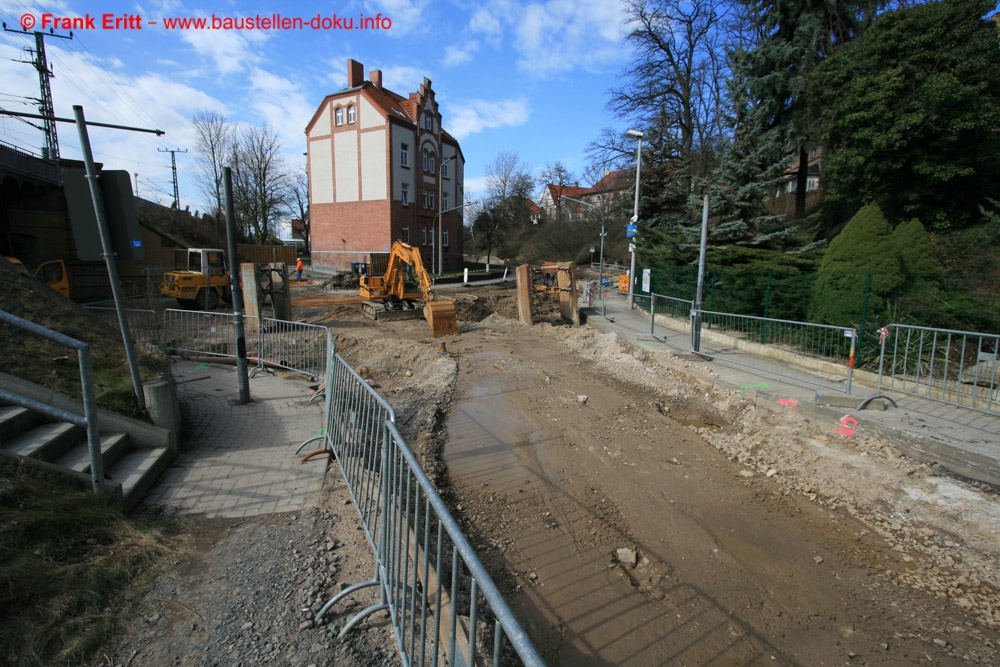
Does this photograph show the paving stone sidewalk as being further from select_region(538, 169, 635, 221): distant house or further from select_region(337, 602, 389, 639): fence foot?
select_region(538, 169, 635, 221): distant house

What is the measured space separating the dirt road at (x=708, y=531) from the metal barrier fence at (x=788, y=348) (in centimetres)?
175

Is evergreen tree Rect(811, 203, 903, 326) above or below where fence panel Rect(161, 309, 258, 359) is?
above

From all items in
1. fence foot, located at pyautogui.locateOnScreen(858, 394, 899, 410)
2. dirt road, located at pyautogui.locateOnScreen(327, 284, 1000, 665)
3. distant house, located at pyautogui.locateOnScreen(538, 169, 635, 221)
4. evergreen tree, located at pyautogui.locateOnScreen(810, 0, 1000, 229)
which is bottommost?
dirt road, located at pyautogui.locateOnScreen(327, 284, 1000, 665)

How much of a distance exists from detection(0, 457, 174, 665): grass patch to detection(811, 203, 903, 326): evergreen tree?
36.9ft

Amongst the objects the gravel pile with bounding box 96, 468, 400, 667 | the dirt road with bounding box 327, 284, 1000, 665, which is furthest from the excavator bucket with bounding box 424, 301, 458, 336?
the gravel pile with bounding box 96, 468, 400, 667

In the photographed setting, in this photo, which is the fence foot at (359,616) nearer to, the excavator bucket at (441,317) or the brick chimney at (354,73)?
the excavator bucket at (441,317)

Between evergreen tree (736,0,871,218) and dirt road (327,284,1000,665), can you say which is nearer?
dirt road (327,284,1000,665)

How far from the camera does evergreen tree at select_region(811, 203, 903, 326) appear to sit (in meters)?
9.41

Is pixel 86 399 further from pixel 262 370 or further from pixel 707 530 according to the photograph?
pixel 262 370

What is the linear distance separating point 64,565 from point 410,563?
2237 millimetres

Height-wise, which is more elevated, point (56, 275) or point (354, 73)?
point (354, 73)

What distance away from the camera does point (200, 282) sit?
20.5 meters

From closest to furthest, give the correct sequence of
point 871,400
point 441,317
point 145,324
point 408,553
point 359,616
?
point 408,553 → point 359,616 → point 871,400 → point 145,324 → point 441,317

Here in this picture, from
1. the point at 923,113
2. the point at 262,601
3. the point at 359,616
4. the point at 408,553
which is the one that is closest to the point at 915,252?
the point at 923,113
